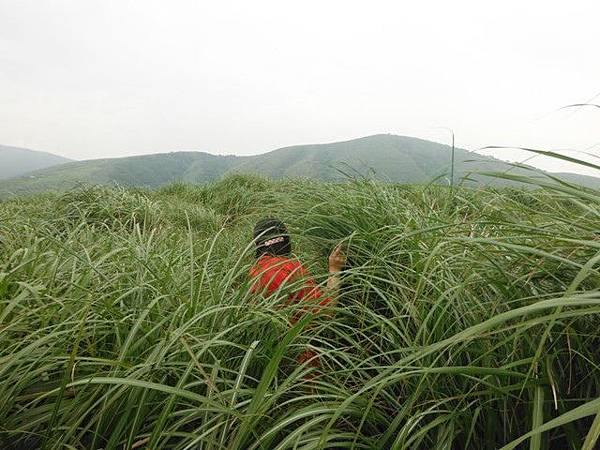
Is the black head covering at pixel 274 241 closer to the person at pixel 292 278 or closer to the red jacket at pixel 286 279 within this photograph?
the person at pixel 292 278

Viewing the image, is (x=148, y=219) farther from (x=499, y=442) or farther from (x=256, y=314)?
(x=499, y=442)

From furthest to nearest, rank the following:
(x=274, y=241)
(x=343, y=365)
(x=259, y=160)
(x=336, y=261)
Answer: (x=259, y=160) → (x=274, y=241) → (x=336, y=261) → (x=343, y=365)

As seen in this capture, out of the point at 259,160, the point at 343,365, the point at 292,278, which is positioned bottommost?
the point at 343,365

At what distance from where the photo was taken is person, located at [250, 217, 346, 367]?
49.1 inches

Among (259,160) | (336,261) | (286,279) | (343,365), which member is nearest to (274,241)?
(336,261)

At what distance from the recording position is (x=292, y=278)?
58.2 inches

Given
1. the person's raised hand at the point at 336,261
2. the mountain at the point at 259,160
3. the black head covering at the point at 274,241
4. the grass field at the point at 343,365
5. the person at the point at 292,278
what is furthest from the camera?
the mountain at the point at 259,160

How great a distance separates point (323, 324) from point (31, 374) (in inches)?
32.8

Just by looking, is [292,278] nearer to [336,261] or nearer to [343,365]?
[336,261]

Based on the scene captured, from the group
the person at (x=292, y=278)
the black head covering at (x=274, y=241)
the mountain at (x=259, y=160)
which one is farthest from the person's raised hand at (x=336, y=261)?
the mountain at (x=259, y=160)

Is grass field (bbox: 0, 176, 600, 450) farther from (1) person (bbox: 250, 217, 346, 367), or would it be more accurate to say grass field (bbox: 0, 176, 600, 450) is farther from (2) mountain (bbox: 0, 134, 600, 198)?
(2) mountain (bbox: 0, 134, 600, 198)

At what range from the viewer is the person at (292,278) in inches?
49.1

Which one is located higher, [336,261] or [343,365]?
[336,261]

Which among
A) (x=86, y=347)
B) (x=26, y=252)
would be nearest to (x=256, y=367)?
(x=86, y=347)
